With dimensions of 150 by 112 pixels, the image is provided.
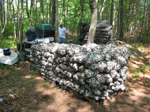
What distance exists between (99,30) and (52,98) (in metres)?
4.94

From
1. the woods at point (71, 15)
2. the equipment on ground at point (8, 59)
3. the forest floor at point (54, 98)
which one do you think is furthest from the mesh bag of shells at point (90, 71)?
the equipment on ground at point (8, 59)

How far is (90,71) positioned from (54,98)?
1.61 meters

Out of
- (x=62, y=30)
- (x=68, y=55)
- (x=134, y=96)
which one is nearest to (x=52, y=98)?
(x=68, y=55)

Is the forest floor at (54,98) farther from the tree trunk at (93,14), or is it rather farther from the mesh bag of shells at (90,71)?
the tree trunk at (93,14)

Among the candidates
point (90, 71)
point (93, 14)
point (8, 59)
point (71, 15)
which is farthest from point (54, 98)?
point (71, 15)

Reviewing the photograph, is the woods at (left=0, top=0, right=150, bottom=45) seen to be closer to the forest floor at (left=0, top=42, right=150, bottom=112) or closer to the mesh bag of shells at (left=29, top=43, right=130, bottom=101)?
the mesh bag of shells at (left=29, top=43, right=130, bottom=101)

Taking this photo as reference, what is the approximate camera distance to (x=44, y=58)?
545 centimetres

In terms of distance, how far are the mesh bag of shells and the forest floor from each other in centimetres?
27

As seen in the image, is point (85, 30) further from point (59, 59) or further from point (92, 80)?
point (92, 80)

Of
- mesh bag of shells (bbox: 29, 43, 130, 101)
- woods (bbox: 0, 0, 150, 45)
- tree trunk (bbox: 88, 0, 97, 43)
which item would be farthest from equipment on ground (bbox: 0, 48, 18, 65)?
tree trunk (bbox: 88, 0, 97, 43)

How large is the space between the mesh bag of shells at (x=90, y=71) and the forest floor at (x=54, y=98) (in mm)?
273

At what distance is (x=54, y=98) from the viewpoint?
4.11 m

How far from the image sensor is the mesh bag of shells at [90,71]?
3451 millimetres

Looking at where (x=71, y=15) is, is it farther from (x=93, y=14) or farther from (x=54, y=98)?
(x=54, y=98)
